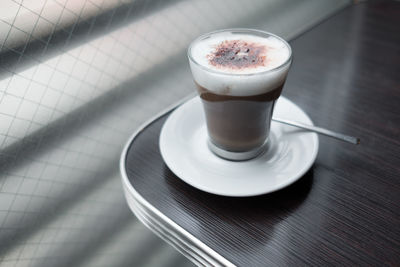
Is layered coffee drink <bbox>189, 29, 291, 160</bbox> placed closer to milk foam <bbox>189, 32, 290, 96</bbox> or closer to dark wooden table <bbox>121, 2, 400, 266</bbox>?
milk foam <bbox>189, 32, 290, 96</bbox>

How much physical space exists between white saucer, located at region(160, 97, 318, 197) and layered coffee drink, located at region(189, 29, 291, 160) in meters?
0.03

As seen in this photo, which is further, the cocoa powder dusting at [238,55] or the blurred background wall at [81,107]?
the blurred background wall at [81,107]

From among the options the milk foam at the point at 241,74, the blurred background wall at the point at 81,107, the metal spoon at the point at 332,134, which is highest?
the milk foam at the point at 241,74

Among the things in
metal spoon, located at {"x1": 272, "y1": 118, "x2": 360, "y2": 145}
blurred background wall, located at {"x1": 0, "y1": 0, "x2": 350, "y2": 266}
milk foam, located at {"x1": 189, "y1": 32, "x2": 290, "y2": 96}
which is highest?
milk foam, located at {"x1": 189, "y1": 32, "x2": 290, "y2": 96}

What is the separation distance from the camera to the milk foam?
59cm

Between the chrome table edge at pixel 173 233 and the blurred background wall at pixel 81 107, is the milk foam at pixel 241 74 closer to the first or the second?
the chrome table edge at pixel 173 233

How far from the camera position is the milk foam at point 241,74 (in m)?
0.59

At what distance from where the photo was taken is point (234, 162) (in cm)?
68

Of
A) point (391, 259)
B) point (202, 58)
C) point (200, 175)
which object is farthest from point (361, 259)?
point (202, 58)

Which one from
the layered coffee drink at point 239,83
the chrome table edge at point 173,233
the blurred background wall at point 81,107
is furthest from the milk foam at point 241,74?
the blurred background wall at point 81,107

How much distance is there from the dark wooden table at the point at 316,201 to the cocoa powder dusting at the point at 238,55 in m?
0.20

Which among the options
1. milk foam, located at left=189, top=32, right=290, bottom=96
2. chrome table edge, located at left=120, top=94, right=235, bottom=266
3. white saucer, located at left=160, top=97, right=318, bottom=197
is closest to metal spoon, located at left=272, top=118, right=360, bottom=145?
white saucer, located at left=160, top=97, right=318, bottom=197

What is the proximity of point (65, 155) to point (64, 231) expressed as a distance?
19 centimetres

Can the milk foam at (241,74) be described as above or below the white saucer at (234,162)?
above
